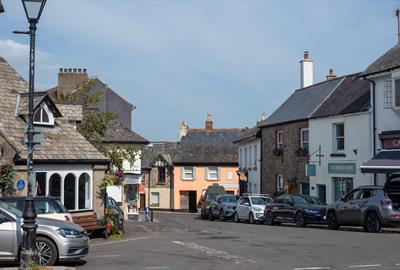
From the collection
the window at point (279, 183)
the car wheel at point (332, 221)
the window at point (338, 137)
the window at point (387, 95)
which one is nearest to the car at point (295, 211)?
the car wheel at point (332, 221)

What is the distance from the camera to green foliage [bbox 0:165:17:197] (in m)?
21.7

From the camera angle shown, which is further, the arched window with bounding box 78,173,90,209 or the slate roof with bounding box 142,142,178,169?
the slate roof with bounding box 142,142,178,169

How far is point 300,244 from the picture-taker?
63.9 ft

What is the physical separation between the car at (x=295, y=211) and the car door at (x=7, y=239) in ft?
59.4

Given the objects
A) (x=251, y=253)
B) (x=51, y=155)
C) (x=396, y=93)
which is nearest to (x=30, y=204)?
(x=251, y=253)

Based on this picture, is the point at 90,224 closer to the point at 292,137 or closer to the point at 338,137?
the point at 338,137

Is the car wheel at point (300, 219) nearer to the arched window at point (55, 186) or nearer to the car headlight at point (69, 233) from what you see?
the arched window at point (55, 186)

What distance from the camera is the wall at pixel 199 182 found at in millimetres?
68625

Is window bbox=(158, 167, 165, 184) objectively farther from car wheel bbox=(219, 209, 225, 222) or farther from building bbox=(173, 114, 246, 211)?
car wheel bbox=(219, 209, 225, 222)

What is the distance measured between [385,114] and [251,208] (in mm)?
9452

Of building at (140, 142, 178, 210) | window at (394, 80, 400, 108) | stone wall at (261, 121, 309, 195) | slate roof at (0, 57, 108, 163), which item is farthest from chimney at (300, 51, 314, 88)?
building at (140, 142, 178, 210)

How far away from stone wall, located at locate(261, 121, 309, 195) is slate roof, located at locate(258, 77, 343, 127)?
0.49 m

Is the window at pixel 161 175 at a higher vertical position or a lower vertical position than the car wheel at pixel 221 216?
higher

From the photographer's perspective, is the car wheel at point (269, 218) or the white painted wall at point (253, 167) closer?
the car wheel at point (269, 218)
